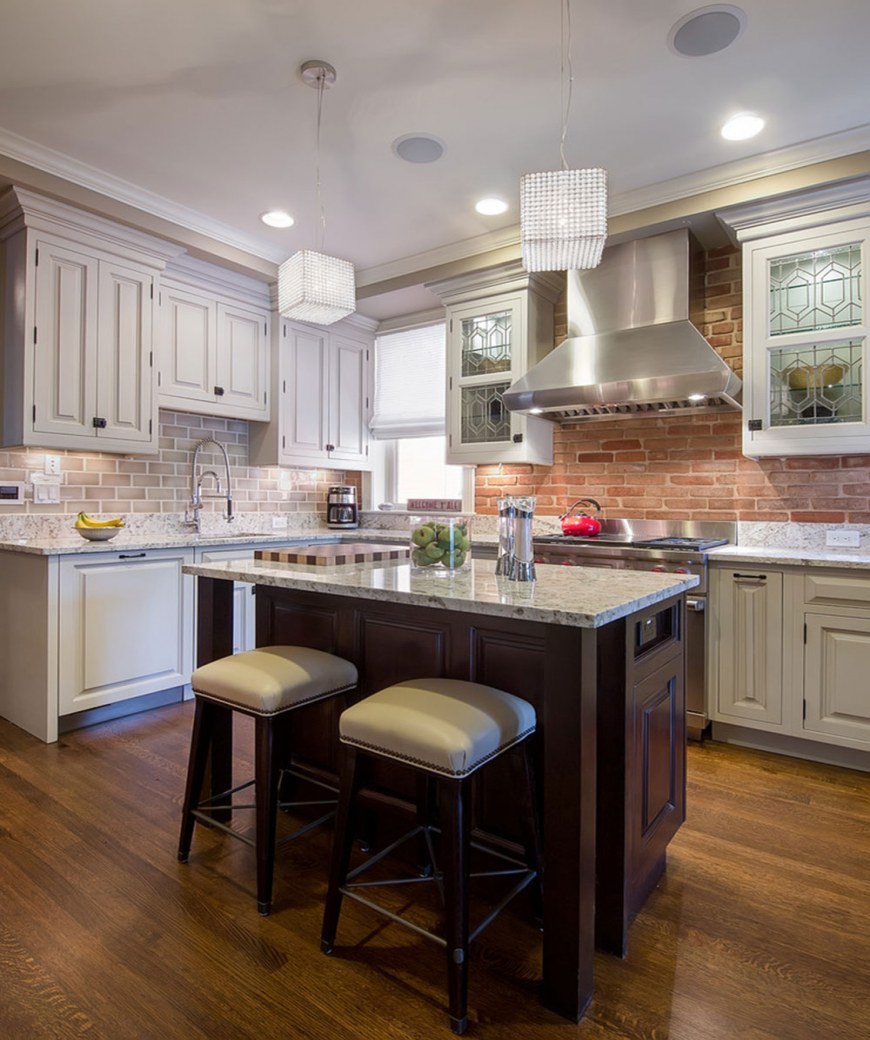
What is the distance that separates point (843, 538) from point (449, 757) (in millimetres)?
2689

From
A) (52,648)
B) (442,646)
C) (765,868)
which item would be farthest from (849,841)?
(52,648)

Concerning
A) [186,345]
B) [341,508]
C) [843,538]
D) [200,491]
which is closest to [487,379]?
[341,508]

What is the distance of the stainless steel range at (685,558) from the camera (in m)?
2.92

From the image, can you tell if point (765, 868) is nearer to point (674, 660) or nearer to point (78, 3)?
point (674, 660)

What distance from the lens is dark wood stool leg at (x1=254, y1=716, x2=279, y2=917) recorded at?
167 cm

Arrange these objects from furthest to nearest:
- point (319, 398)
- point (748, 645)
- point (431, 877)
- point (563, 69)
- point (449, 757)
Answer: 1. point (319, 398)
2. point (748, 645)
3. point (563, 69)
4. point (431, 877)
5. point (449, 757)

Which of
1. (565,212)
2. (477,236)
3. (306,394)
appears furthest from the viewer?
(306,394)

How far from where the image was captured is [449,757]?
1307 millimetres

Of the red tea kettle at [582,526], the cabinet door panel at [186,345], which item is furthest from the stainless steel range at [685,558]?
the cabinet door panel at [186,345]

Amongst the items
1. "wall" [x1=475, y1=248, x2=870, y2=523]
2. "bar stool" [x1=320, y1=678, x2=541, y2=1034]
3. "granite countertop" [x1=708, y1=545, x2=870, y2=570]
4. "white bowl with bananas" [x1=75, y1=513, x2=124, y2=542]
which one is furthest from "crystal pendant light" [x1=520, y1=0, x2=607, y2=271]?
"white bowl with bananas" [x1=75, y1=513, x2=124, y2=542]

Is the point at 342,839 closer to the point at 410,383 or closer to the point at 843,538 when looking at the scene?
the point at 843,538

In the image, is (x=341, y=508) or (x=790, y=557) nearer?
(x=790, y=557)

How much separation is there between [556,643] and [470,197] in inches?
113

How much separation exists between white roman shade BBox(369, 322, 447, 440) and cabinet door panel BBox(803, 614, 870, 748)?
2.90 metres
